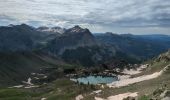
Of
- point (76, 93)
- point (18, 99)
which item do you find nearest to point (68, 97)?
point (76, 93)

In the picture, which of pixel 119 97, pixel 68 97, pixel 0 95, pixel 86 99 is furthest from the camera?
pixel 0 95

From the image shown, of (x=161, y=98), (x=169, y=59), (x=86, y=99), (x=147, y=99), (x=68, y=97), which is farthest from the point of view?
(x=169, y=59)

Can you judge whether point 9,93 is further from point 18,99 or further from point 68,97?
point 68,97

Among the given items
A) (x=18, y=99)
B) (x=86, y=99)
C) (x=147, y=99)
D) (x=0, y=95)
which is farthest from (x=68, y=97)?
(x=147, y=99)

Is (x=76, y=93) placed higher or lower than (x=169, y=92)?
lower

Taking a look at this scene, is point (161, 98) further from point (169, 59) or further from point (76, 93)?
point (169, 59)

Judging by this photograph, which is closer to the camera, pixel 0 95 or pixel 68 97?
pixel 68 97

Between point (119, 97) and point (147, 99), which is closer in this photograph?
point (147, 99)

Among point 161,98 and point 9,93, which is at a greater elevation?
point 161,98

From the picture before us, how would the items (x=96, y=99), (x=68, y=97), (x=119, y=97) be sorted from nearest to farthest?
(x=119, y=97) < (x=96, y=99) < (x=68, y=97)
